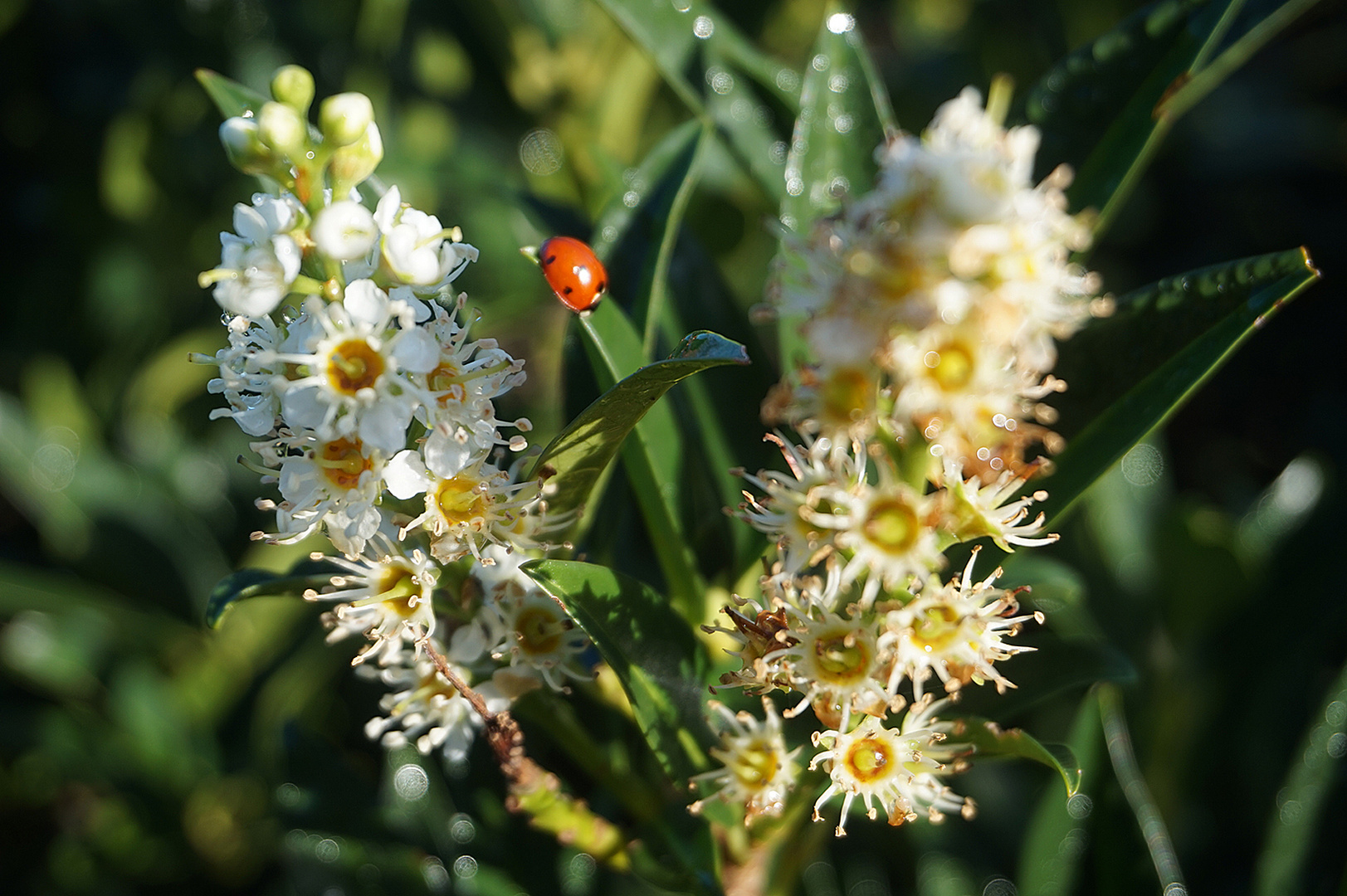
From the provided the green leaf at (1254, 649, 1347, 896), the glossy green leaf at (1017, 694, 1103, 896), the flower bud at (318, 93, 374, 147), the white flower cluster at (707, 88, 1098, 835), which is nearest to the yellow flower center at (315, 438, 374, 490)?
the flower bud at (318, 93, 374, 147)

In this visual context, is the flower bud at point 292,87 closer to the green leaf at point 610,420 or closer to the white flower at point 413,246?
the white flower at point 413,246

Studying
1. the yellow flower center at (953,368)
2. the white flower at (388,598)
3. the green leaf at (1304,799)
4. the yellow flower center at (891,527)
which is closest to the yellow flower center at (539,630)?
the white flower at (388,598)

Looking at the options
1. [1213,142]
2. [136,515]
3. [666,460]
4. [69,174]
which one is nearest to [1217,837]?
[666,460]

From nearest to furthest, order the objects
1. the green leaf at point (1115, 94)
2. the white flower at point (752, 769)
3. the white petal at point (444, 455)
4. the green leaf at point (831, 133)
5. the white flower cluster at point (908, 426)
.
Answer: the white flower cluster at point (908, 426) < the white petal at point (444, 455) < the white flower at point (752, 769) < the green leaf at point (1115, 94) < the green leaf at point (831, 133)

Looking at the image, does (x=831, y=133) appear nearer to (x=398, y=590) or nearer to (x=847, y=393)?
(x=847, y=393)

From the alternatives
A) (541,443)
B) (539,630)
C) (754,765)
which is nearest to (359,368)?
(539,630)

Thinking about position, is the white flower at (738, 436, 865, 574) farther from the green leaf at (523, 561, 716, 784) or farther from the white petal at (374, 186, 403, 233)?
the white petal at (374, 186, 403, 233)
